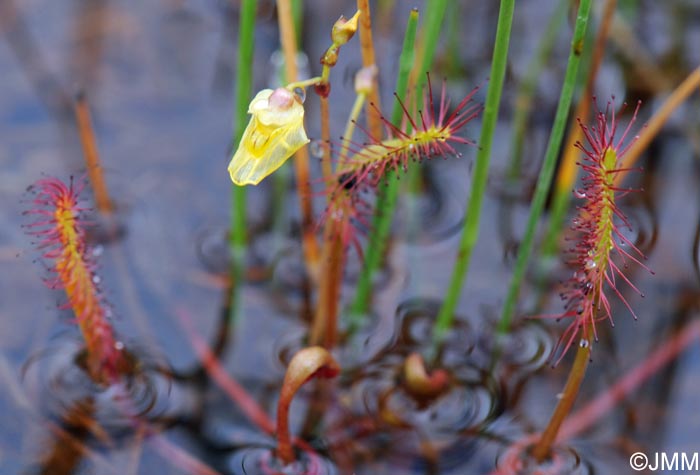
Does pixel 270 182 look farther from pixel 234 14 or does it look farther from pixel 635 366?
pixel 635 366

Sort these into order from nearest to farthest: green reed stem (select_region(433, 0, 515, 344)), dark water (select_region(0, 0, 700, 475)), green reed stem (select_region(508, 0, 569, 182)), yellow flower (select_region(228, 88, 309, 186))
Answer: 1. yellow flower (select_region(228, 88, 309, 186))
2. green reed stem (select_region(433, 0, 515, 344))
3. dark water (select_region(0, 0, 700, 475))
4. green reed stem (select_region(508, 0, 569, 182))

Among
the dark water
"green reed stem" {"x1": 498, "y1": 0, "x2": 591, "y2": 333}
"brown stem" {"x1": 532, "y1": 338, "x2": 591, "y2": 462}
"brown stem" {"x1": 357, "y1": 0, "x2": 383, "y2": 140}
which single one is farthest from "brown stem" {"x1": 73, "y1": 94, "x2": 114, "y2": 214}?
"brown stem" {"x1": 532, "y1": 338, "x2": 591, "y2": 462}

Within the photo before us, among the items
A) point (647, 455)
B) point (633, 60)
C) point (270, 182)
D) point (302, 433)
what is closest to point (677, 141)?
point (633, 60)

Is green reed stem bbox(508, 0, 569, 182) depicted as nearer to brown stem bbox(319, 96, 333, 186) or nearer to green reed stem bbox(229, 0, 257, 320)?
green reed stem bbox(229, 0, 257, 320)

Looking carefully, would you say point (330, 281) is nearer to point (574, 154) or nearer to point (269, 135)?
point (269, 135)

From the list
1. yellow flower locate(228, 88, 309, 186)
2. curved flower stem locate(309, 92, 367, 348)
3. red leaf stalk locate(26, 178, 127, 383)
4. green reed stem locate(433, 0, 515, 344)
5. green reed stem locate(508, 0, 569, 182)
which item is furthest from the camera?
green reed stem locate(508, 0, 569, 182)

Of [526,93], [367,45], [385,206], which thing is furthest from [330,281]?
[526,93]
